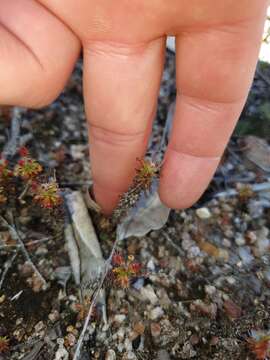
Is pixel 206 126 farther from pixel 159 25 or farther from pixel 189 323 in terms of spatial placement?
pixel 189 323

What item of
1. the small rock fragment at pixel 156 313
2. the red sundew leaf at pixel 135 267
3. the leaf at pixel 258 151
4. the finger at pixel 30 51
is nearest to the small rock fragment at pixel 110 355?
the small rock fragment at pixel 156 313

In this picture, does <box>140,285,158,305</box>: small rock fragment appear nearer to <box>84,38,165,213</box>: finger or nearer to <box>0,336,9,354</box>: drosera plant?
<box>84,38,165,213</box>: finger

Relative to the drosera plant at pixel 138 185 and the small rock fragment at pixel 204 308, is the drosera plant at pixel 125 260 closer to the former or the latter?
the drosera plant at pixel 138 185

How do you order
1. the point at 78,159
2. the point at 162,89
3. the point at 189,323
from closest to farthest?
the point at 189,323
the point at 78,159
the point at 162,89

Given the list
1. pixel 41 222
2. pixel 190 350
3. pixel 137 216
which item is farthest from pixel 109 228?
pixel 190 350

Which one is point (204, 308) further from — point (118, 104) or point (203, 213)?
point (118, 104)

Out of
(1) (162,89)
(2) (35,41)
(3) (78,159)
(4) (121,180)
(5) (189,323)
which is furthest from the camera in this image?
(1) (162,89)

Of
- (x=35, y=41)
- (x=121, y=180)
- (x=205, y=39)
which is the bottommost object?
(x=121, y=180)
